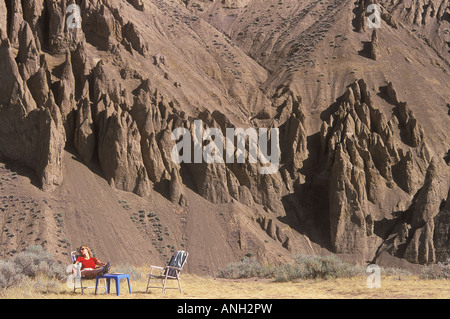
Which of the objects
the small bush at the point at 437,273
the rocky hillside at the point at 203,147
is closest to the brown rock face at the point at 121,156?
the rocky hillside at the point at 203,147

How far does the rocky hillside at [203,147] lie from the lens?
4331 centimetres

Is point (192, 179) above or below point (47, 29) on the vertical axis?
below

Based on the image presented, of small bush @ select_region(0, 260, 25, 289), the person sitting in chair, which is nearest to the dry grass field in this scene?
small bush @ select_region(0, 260, 25, 289)

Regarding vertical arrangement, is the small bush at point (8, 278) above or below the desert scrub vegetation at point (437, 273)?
above

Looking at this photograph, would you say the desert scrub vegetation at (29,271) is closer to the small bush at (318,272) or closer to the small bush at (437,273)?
the small bush at (318,272)

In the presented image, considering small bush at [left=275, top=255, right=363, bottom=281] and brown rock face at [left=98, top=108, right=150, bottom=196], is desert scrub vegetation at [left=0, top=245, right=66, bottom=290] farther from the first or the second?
brown rock face at [left=98, top=108, right=150, bottom=196]

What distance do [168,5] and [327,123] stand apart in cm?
3798

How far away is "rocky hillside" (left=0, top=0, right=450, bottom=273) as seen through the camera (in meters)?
43.3

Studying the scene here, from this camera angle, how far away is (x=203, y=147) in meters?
50.3

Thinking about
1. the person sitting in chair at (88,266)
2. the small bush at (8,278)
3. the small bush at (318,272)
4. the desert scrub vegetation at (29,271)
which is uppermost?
the person sitting in chair at (88,266)

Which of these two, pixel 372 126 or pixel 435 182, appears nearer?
pixel 435 182

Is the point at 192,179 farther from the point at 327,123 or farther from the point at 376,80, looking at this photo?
the point at 376,80
